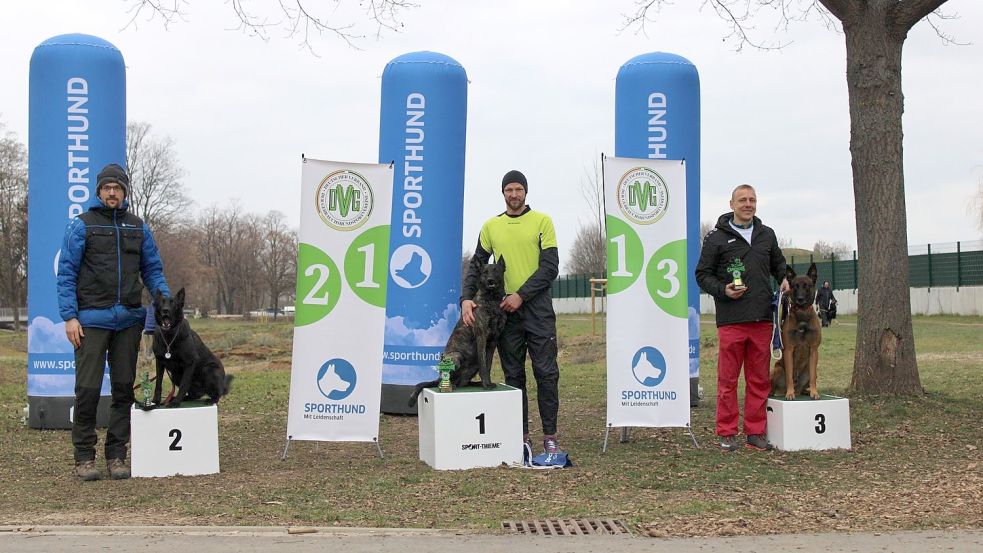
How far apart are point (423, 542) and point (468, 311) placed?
2.72m

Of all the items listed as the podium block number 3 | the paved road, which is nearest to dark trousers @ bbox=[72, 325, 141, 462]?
the paved road

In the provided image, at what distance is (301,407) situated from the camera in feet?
25.2

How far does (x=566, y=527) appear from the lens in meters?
5.11

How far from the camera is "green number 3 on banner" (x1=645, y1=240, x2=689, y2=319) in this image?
7.92 metres

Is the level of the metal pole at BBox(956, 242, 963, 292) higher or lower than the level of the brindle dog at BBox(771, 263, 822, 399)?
higher

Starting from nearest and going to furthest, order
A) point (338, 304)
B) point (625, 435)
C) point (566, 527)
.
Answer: point (566, 527), point (338, 304), point (625, 435)

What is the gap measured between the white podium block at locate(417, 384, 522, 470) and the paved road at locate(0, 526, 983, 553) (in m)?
1.91

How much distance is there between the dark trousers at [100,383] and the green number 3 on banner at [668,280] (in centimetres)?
408

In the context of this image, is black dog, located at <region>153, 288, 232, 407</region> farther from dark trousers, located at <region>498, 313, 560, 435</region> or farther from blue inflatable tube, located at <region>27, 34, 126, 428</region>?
blue inflatable tube, located at <region>27, 34, 126, 428</region>

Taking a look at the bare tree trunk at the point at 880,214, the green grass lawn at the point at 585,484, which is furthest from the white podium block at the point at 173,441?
the bare tree trunk at the point at 880,214

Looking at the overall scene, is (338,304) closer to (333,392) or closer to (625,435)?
(333,392)

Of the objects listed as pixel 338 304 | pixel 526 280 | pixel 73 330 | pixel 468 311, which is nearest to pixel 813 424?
pixel 526 280

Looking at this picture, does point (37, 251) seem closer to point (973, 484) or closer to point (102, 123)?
point (102, 123)

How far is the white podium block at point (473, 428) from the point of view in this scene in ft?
22.8
